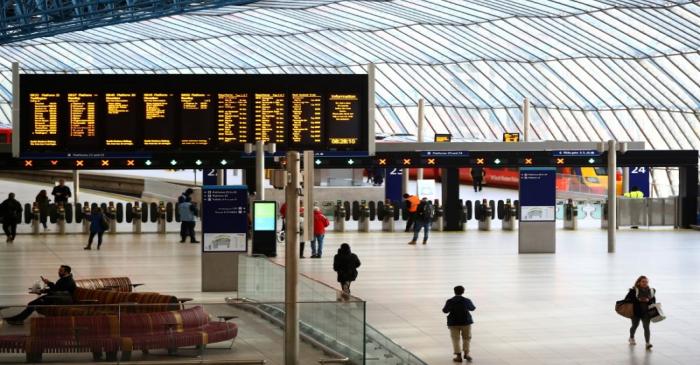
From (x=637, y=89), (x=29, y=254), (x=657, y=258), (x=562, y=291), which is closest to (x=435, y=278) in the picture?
(x=562, y=291)

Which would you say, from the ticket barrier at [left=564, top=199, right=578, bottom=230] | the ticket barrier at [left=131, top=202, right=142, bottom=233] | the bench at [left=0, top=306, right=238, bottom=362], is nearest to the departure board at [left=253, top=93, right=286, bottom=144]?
the ticket barrier at [left=131, top=202, right=142, bottom=233]

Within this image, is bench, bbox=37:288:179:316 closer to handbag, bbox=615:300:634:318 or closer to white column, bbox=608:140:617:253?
handbag, bbox=615:300:634:318

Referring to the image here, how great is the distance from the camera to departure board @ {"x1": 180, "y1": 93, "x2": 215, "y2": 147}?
27.5 metres

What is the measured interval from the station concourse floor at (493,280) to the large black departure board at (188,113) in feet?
7.99

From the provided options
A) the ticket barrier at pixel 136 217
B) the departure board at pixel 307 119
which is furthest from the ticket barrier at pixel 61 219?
the departure board at pixel 307 119

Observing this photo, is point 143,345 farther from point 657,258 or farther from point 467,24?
point 467,24

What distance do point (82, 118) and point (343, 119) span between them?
5.25 meters

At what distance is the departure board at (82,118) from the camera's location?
27.4m

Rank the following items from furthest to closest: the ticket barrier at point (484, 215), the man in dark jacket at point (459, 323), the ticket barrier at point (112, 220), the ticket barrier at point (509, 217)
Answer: the ticket barrier at point (509, 217), the ticket barrier at point (484, 215), the ticket barrier at point (112, 220), the man in dark jacket at point (459, 323)

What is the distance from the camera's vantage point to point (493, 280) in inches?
975

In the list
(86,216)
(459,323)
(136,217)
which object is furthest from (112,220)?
(459,323)

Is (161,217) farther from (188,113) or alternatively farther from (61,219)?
(188,113)

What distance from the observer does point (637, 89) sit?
47344mm

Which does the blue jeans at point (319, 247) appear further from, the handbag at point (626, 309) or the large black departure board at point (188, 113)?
the handbag at point (626, 309)
